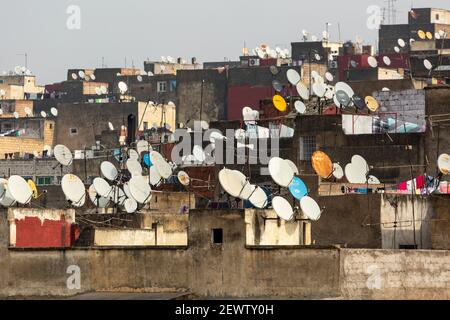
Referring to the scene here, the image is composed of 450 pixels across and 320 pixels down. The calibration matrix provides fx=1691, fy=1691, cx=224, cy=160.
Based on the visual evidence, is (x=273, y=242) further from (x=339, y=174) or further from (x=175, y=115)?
(x=175, y=115)

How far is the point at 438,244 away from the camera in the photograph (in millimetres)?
51250

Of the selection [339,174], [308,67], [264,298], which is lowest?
[264,298]

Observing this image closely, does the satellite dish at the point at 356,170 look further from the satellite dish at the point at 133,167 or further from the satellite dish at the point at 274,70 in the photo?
the satellite dish at the point at 274,70

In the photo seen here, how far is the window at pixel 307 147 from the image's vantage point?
66000 millimetres

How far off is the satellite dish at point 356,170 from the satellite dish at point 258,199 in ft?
24.3

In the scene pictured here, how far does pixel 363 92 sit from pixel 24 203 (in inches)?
1351

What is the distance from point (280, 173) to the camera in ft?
162

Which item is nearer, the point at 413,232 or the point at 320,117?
the point at 413,232

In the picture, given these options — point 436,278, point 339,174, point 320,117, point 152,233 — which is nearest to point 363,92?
point 320,117

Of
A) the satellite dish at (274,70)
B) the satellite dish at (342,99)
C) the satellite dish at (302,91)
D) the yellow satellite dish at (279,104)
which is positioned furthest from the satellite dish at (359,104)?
the satellite dish at (274,70)

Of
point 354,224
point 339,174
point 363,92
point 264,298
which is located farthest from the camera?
point 363,92

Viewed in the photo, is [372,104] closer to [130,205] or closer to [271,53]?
[130,205]

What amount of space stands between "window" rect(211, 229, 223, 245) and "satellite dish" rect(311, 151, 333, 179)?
11.6m

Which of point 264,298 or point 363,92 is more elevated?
point 363,92
